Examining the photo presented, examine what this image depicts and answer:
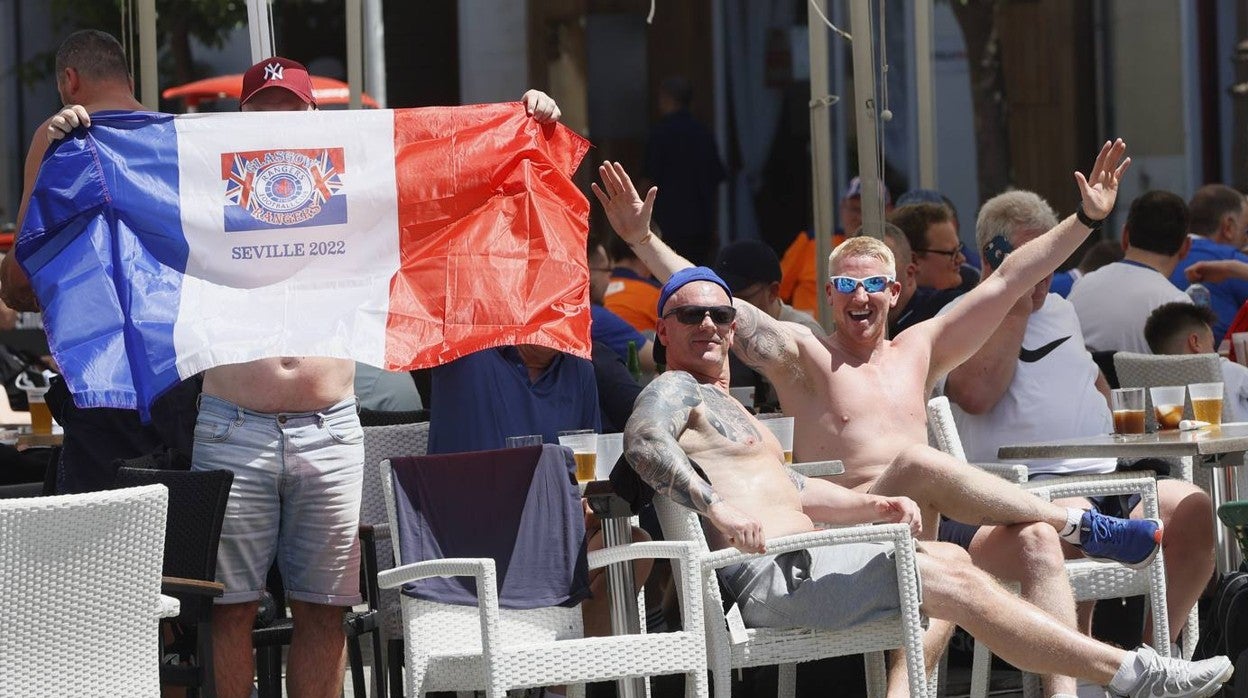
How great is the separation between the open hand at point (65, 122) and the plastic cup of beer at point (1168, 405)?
3.62 metres

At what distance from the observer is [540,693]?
557 cm

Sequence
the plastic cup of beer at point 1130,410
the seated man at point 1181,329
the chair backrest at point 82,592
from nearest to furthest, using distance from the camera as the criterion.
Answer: the chair backrest at point 82,592, the plastic cup of beer at point 1130,410, the seated man at point 1181,329

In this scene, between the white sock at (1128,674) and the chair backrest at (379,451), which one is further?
the chair backrest at (379,451)

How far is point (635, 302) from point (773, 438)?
381 centimetres

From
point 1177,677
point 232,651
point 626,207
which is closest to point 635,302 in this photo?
point 626,207

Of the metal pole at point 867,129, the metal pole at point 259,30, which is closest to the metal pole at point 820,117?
the metal pole at point 867,129

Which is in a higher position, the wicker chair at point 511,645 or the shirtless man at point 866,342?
the shirtless man at point 866,342

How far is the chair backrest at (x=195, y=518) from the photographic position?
4.76 meters

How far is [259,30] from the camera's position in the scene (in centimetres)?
642

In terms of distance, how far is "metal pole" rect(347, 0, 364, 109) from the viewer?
23.9 ft

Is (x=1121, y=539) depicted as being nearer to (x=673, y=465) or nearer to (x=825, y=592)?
(x=825, y=592)

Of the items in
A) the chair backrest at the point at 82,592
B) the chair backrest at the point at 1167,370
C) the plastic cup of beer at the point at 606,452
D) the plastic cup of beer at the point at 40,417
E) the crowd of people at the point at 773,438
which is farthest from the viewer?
the plastic cup of beer at the point at 40,417

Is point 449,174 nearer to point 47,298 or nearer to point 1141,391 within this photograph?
point 47,298

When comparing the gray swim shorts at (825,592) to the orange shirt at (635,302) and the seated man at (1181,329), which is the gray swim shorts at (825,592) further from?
the orange shirt at (635,302)
